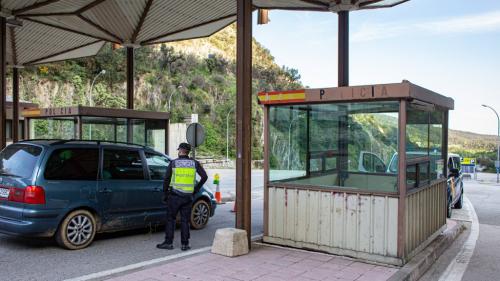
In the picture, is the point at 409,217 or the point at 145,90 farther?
the point at 145,90

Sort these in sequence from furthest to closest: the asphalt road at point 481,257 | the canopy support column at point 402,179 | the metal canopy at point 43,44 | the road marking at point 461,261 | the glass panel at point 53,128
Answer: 1. the metal canopy at point 43,44
2. the glass panel at point 53,128
3. the asphalt road at point 481,257
4. the road marking at point 461,261
5. the canopy support column at point 402,179

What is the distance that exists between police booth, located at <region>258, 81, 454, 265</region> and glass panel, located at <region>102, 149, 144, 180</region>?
249cm

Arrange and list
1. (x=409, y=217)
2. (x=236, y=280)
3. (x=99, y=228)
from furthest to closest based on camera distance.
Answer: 1. (x=99, y=228)
2. (x=409, y=217)
3. (x=236, y=280)

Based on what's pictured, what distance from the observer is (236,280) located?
5.43 metres

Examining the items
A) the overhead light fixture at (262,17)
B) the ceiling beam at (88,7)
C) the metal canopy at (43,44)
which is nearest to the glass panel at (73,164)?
the ceiling beam at (88,7)

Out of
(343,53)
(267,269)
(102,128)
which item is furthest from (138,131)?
(267,269)

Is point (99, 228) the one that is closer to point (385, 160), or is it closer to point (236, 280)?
point (236, 280)

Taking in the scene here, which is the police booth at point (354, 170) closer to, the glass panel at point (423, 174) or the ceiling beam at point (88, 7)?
the glass panel at point (423, 174)

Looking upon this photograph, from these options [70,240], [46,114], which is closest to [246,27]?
[70,240]

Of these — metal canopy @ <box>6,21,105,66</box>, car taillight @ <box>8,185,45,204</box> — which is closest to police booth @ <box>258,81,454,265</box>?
car taillight @ <box>8,185,45,204</box>

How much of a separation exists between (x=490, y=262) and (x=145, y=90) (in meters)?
45.1

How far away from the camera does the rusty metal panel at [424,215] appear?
6.56 metres

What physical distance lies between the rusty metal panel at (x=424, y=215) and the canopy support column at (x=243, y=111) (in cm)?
238

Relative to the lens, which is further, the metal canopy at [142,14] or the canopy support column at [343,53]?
the metal canopy at [142,14]
